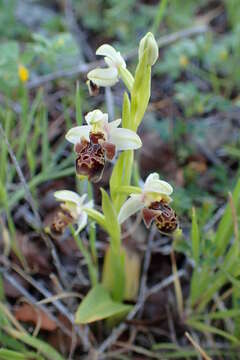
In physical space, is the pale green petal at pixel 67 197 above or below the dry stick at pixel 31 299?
above

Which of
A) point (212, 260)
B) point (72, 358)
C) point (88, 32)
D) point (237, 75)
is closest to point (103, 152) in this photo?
point (212, 260)

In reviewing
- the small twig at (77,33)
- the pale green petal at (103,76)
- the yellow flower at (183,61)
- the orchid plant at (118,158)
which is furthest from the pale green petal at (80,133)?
the small twig at (77,33)

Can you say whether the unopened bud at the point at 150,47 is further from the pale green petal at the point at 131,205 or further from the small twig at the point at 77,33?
the small twig at the point at 77,33

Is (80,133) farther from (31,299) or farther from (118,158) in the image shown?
(31,299)

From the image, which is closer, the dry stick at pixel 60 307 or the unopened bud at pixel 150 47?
the unopened bud at pixel 150 47

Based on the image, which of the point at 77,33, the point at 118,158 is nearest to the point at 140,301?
the point at 118,158

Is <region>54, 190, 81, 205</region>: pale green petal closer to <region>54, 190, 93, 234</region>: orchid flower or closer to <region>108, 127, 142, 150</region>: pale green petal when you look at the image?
<region>54, 190, 93, 234</region>: orchid flower

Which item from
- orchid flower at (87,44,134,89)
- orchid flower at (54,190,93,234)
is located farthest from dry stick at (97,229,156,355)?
orchid flower at (87,44,134,89)
